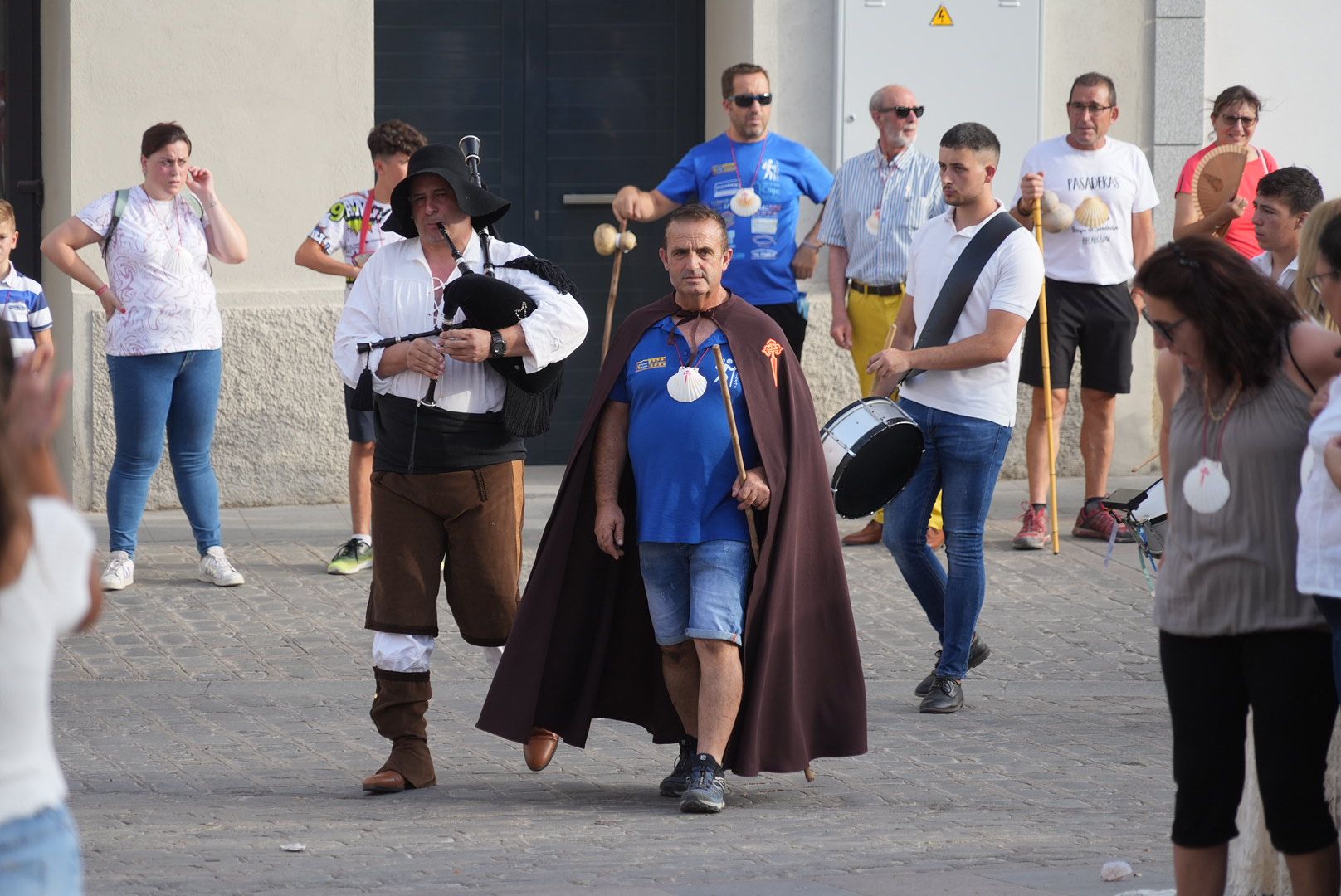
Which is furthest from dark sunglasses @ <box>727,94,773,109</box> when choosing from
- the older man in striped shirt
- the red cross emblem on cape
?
the red cross emblem on cape

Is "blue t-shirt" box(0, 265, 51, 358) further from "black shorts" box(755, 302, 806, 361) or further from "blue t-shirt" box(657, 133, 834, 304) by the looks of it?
"black shorts" box(755, 302, 806, 361)

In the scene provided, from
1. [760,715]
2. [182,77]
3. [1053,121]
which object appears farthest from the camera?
[1053,121]

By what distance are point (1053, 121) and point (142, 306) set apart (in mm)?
5703

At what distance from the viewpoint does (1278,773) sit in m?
4.23

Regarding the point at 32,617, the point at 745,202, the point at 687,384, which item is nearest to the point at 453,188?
the point at 687,384

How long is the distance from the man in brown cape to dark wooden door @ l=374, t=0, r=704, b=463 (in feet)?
20.6

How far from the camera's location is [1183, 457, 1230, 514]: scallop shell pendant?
430 centimetres

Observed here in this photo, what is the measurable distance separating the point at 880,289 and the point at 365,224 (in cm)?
258

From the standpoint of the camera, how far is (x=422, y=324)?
627 cm

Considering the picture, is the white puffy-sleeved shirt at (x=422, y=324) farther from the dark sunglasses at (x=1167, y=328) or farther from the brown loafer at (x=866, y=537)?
the brown loafer at (x=866, y=537)

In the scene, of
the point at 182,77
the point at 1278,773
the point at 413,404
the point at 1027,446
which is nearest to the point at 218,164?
the point at 182,77

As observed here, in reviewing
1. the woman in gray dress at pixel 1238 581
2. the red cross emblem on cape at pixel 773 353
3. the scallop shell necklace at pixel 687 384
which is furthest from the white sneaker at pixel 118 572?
the woman in gray dress at pixel 1238 581

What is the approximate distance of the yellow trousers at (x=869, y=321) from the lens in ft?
33.4

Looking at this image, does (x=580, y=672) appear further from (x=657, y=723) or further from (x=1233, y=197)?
(x=1233, y=197)
